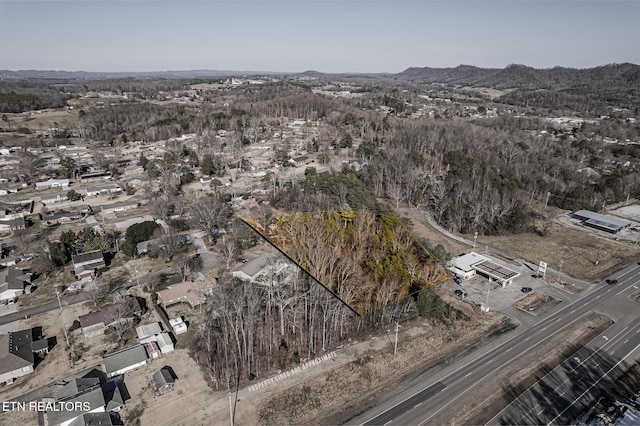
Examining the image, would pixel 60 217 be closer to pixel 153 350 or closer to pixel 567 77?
pixel 153 350

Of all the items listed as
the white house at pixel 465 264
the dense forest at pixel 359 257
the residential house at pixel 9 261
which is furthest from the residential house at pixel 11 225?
the white house at pixel 465 264

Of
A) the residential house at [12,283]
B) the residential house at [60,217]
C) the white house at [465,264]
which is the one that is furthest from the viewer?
the residential house at [60,217]

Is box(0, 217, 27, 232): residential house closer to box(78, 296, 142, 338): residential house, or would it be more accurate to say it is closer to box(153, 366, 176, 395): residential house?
box(78, 296, 142, 338): residential house

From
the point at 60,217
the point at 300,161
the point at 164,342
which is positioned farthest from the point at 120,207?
the point at 164,342

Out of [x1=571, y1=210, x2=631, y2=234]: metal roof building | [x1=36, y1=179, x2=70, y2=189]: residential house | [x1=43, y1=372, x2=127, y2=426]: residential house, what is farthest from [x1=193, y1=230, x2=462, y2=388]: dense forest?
[x1=36, y1=179, x2=70, y2=189]: residential house

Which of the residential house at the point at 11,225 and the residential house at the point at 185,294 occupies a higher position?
the residential house at the point at 185,294

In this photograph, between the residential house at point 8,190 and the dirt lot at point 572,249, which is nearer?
the dirt lot at point 572,249

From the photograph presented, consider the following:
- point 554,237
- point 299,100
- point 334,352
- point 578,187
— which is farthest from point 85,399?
→ point 299,100

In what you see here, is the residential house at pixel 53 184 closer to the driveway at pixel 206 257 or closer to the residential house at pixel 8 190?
the residential house at pixel 8 190
